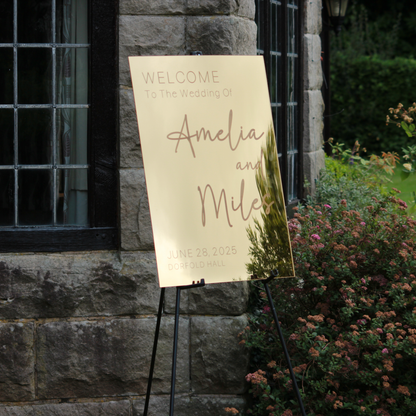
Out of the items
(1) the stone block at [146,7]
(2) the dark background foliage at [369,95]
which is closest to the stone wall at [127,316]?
→ (1) the stone block at [146,7]

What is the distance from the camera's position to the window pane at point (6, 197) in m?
3.31

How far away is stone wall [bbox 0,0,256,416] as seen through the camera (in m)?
3.15

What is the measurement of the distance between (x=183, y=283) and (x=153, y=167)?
516 mm

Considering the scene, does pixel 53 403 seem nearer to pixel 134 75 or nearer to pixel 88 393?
Result: pixel 88 393

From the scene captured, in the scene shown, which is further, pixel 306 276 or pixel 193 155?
pixel 306 276

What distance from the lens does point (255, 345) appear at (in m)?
3.13

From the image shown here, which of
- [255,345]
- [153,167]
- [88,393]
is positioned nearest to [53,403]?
[88,393]

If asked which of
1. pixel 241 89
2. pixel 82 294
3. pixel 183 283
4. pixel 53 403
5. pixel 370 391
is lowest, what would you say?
pixel 53 403

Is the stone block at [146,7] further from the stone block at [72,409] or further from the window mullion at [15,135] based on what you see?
the stone block at [72,409]

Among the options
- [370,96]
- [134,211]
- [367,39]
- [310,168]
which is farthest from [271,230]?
[367,39]

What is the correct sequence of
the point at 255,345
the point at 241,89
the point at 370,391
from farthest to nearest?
1. the point at 255,345
2. the point at 370,391
3. the point at 241,89

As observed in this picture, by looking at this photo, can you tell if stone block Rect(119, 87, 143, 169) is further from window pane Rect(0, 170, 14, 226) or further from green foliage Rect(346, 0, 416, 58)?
green foliage Rect(346, 0, 416, 58)

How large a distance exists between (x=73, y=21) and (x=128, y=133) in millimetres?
733

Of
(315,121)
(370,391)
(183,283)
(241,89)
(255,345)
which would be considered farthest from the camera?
(315,121)
